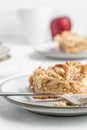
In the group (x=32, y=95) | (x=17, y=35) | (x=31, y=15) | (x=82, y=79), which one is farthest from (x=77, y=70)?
(x=17, y=35)

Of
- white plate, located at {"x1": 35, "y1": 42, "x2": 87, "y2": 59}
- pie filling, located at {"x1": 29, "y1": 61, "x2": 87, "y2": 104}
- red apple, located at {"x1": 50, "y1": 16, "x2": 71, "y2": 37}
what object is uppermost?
red apple, located at {"x1": 50, "y1": 16, "x2": 71, "y2": 37}

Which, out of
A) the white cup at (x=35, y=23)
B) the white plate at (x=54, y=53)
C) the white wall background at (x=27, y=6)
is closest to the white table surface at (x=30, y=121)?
the white plate at (x=54, y=53)

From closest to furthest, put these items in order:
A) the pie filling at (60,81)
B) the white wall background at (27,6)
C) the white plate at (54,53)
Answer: the pie filling at (60,81), the white plate at (54,53), the white wall background at (27,6)

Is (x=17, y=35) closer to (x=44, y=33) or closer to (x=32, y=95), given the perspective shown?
(x=44, y=33)

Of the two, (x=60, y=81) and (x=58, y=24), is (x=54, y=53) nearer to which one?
(x=58, y=24)

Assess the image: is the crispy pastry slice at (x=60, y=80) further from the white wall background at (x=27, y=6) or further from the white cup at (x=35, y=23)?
the white wall background at (x=27, y=6)

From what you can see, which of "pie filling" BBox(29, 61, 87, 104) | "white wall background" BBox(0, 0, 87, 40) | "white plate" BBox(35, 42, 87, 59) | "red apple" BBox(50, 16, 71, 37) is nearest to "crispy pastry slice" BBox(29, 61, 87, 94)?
"pie filling" BBox(29, 61, 87, 104)

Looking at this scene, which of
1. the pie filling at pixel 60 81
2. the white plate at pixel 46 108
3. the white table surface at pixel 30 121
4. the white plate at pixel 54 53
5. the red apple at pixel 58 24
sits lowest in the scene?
the white table surface at pixel 30 121

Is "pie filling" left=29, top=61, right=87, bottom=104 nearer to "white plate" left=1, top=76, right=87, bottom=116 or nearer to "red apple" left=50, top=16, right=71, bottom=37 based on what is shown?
"white plate" left=1, top=76, right=87, bottom=116
